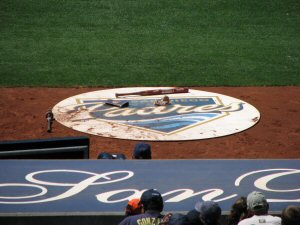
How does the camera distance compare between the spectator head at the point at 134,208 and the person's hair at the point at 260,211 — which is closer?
the person's hair at the point at 260,211

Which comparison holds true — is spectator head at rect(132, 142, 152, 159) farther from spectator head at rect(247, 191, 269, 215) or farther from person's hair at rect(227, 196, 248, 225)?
spectator head at rect(247, 191, 269, 215)

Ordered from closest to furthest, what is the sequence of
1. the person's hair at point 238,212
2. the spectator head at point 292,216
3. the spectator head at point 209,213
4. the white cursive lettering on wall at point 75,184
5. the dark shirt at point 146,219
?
the spectator head at point 292,216 → the spectator head at point 209,213 → the dark shirt at point 146,219 → the person's hair at point 238,212 → the white cursive lettering on wall at point 75,184

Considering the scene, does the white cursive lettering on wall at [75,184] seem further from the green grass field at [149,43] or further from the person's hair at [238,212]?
the green grass field at [149,43]

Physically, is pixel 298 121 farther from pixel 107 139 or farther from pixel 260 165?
pixel 260 165

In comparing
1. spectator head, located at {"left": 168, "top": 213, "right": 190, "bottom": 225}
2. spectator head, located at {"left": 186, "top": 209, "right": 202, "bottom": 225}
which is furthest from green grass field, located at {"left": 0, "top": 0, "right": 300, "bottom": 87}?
spectator head, located at {"left": 168, "top": 213, "right": 190, "bottom": 225}

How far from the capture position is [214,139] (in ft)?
46.7

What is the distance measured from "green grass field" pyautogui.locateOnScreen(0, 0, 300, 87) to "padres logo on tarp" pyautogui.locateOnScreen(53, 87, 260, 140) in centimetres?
163

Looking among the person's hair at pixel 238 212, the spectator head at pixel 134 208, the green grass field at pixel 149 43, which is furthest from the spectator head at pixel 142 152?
the green grass field at pixel 149 43

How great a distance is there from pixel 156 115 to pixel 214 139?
1677 mm

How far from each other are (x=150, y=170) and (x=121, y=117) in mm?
6765

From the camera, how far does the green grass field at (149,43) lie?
62.2 feet

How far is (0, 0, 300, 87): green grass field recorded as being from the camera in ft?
62.2

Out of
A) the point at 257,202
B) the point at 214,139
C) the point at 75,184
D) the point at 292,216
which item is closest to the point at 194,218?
the point at 257,202

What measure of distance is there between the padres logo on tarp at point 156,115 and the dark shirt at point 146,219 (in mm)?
7680
